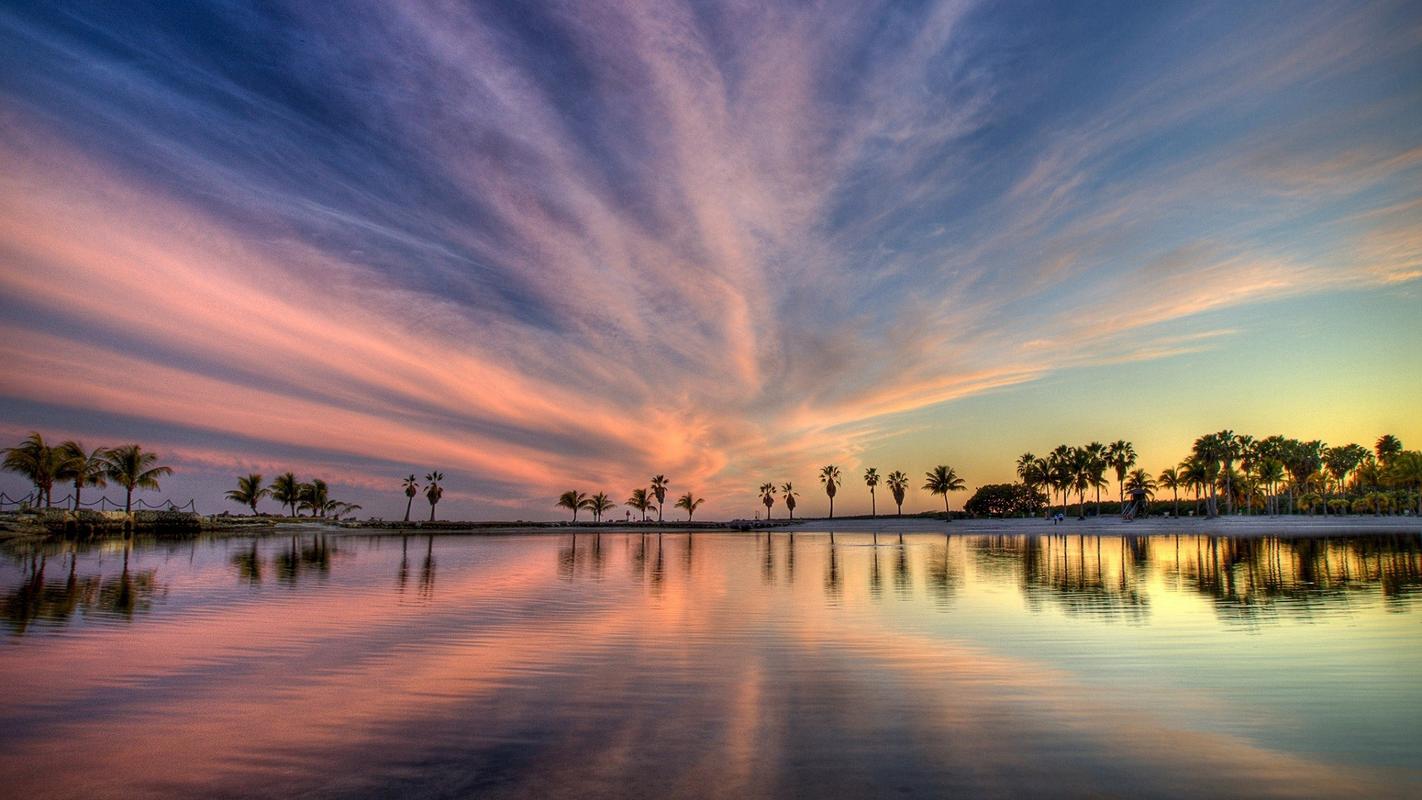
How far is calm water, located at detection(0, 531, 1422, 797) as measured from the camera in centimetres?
721

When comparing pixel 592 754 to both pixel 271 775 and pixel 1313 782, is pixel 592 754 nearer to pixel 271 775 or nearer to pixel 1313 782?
pixel 271 775

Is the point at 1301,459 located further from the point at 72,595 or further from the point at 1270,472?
the point at 72,595

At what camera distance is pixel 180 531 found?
3718 inches

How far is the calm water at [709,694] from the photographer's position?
7.21 m

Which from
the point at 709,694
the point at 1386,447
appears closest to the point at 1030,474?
the point at 1386,447

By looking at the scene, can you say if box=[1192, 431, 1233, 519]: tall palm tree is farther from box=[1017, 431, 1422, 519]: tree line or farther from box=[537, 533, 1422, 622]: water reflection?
box=[537, 533, 1422, 622]: water reflection

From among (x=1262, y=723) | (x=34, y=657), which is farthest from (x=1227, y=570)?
A: (x=34, y=657)

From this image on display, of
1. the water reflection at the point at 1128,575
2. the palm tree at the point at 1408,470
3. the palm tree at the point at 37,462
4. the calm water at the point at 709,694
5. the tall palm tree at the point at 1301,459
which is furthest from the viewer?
the tall palm tree at the point at 1301,459

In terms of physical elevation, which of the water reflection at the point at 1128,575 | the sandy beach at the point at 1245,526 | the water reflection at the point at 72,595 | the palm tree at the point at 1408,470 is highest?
the palm tree at the point at 1408,470

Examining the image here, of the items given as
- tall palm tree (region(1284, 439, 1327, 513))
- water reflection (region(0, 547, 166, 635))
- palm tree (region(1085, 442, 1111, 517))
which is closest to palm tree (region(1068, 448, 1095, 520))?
palm tree (region(1085, 442, 1111, 517))

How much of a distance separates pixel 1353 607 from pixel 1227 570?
619 inches

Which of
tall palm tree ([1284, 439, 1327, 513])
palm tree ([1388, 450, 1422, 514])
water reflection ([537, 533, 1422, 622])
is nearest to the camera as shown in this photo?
water reflection ([537, 533, 1422, 622])

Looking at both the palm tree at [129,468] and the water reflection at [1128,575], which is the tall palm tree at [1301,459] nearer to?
the water reflection at [1128,575]

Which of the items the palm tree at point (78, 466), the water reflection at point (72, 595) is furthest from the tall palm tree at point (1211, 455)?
the palm tree at point (78, 466)
